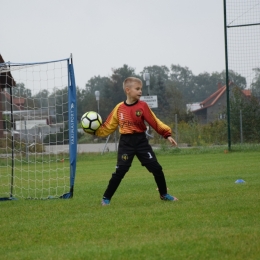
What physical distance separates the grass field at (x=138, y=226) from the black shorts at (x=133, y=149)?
1.99 feet

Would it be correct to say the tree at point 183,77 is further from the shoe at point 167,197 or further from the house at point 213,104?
the shoe at point 167,197

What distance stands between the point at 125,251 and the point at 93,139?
3930 centimetres

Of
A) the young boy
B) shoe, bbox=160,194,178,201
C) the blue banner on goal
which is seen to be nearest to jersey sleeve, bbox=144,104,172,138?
the young boy

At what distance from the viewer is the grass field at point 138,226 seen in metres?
5.28

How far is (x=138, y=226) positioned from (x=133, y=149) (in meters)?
2.23

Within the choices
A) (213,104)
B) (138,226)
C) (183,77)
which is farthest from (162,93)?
(138,226)

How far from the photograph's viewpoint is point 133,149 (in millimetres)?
8648

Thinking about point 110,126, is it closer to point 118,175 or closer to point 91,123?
point 91,123

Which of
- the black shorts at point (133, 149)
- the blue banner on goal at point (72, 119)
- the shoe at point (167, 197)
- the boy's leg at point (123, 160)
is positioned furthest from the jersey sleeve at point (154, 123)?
the blue banner on goal at point (72, 119)

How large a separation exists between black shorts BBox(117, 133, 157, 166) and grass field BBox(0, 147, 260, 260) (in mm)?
606

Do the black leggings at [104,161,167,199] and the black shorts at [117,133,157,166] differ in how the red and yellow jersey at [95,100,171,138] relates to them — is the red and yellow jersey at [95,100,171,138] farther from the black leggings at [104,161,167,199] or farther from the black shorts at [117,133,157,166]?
the black leggings at [104,161,167,199]

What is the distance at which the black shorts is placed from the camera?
340 inches

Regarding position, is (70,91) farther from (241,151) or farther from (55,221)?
(241,151)

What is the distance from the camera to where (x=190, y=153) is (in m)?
26.5
